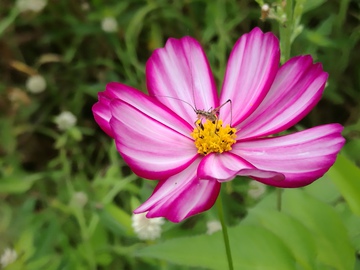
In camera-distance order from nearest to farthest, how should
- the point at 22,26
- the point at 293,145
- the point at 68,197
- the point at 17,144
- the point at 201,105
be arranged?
the point at 293,145 → the point at 201,105 → the point at 68,197 → the point at 17,144 → the point at 22,26

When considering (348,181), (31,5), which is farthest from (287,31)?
(31,5)

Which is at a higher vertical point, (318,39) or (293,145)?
(293,145)

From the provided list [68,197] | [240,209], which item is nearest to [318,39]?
[240,209]

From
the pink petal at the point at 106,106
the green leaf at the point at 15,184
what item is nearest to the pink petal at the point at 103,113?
the pink petal at the point at 106,106

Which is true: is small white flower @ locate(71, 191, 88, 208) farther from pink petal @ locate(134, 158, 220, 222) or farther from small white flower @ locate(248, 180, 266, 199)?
pink petal @ locate(134, 158, 220, 222)

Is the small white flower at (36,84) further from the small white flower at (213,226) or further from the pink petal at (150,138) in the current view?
the pink petal at (150,138)

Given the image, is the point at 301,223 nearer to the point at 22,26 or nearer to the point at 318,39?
the point at 318,39

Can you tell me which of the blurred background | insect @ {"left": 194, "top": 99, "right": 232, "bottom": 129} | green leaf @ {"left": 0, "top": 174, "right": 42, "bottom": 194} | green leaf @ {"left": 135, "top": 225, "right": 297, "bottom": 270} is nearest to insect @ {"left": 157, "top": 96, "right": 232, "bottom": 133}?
insect @ {"left": 194, "top": 99, "right": 232, "bottom": 129}

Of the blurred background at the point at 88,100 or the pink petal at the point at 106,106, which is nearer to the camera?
the pink petal at the point at 106,106
